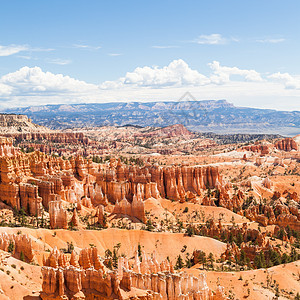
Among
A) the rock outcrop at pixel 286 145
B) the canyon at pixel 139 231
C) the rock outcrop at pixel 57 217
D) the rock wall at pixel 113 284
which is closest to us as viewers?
the rock wall at pixel 113 284

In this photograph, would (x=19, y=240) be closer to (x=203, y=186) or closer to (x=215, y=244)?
(x=215, y=244)

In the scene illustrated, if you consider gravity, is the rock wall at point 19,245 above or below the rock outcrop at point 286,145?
above

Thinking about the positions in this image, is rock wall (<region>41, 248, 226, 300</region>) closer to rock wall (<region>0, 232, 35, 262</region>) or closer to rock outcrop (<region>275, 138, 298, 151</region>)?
rock wall (<region>0, 232, 35, 262</region>)

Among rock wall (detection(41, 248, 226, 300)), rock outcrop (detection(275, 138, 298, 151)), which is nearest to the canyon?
rock wall (detection(41, 248, 226, 300))

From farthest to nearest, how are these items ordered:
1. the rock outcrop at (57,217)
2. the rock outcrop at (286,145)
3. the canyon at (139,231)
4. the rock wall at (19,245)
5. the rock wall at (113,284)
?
1. the rock outcrop at (286,145)
2. the rock outcrop at (57,217)
3. the rock wall at (19,245)
4. the canyon at (139,231)
5. the rock wall at (113,284)

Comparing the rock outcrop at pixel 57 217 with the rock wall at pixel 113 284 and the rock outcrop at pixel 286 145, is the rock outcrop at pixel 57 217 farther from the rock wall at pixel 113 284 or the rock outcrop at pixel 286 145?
the rock outcrop at pixel 286 145

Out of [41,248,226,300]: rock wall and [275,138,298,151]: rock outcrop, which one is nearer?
[41,248,226,300]: rock wall

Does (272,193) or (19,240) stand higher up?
(19,240)

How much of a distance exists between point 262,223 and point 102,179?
29573mm

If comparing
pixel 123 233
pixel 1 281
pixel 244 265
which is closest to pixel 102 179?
pixel 123 233

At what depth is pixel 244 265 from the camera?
190 ft

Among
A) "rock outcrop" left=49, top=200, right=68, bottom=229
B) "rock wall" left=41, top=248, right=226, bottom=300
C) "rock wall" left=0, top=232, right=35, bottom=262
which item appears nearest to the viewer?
"rock wall" left=41, top=248, right=226, bottom=300

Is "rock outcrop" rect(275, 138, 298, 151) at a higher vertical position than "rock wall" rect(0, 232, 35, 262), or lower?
lower

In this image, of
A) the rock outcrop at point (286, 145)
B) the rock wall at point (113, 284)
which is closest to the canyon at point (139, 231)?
the rock wall at point (113, 284)
